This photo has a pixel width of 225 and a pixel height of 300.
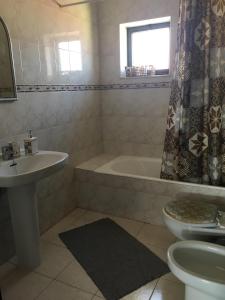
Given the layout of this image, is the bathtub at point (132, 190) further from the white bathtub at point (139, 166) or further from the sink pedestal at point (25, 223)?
the sink pedestal at point (25, 223)

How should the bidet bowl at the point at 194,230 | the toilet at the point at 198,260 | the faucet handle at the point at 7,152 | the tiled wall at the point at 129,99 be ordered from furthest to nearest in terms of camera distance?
the tiled wall at the point at 129,99 → the faucet handle at the point at 7,152 → the bidet bowl at the point at 194,230 → the toilet at the point at 198,260

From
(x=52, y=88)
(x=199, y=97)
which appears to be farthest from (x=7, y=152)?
(x=199, y=97)

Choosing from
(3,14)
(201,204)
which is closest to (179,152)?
(201,204)

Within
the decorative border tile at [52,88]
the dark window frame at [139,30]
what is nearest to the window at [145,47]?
the dark window frame at [139,30]

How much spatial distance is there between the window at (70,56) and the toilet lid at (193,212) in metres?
1.60

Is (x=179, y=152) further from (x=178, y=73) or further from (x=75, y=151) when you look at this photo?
(x=75, y=151)

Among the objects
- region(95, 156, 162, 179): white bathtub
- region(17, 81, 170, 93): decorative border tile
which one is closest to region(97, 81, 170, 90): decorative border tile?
region(17, 81, 170, 93): decorative border tile

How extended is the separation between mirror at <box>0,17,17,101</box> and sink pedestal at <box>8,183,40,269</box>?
0.69 metres

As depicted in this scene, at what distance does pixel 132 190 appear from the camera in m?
2.31

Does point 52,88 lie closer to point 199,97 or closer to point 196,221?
point 199,97

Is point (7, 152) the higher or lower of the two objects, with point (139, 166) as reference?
higher

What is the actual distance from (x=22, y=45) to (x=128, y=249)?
183 centimetres

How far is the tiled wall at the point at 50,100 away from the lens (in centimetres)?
182

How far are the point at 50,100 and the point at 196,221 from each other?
1.57 meters
